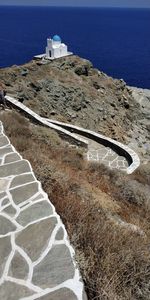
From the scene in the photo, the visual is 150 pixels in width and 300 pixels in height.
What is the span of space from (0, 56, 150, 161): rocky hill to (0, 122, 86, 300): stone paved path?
57.8 feet

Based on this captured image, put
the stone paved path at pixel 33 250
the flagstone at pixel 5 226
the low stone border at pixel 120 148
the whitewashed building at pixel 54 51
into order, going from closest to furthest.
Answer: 1. the stone paved path at pixel 33 250
2. the flagstone at pixel 5 226
3. the low stone border at pixel 120 148
4. the whitewashed building at pixel 54 51


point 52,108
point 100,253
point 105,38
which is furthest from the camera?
point 105,38

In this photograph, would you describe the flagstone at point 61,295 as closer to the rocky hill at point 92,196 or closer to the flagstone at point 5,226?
the rocky hill at point 92,196

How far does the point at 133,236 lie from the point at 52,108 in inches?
849

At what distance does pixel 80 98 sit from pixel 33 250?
25.7m

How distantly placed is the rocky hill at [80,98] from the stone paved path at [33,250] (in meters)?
17.6

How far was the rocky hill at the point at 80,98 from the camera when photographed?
26203 millimetres

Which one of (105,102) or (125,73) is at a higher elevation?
(105,102)

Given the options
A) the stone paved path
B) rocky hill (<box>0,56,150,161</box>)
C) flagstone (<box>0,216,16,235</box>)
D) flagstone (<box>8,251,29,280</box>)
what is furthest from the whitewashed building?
flagstone (<box>8,251,29,280</box>)

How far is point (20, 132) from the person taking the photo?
10891 mm

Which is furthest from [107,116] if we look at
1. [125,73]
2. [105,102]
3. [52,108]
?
[125,73]

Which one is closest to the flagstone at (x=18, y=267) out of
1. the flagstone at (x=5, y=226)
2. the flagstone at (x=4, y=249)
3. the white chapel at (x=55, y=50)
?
the flagstone at (x=4, y=249)

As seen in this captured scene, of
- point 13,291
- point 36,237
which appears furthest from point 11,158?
point 13,291

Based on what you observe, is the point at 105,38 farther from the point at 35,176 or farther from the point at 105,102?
the point at 35,176
